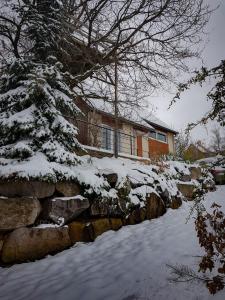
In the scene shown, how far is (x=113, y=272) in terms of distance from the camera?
3680mm

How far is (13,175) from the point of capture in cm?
473

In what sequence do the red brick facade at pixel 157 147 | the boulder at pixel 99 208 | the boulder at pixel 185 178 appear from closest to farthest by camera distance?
the boulder at pixel 99 208
the boulder at pixel 185 178
the red brick facade at pixel 157 147

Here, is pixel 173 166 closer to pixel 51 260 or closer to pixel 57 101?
pixel 57 101

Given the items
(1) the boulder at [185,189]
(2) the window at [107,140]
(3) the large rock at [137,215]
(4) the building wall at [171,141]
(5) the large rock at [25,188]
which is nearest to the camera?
(5) the large rock at [25,188]

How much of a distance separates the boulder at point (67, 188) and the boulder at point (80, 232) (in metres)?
0.60

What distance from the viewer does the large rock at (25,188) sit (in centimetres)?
477

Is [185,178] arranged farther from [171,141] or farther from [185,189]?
[171,141]

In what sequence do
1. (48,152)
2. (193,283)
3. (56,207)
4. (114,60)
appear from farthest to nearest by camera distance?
(114,60), (48,152), (56,207), (193,283)

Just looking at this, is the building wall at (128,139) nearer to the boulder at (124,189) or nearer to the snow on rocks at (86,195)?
the snow on rocks at (86,195)

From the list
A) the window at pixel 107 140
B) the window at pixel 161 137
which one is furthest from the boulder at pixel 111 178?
the window at pixel 161 137


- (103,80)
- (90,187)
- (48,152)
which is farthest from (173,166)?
(48,152)

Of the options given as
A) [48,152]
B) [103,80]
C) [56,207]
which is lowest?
[56,207]

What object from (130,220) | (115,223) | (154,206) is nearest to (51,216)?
(115,223)

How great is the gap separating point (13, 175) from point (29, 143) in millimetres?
963
